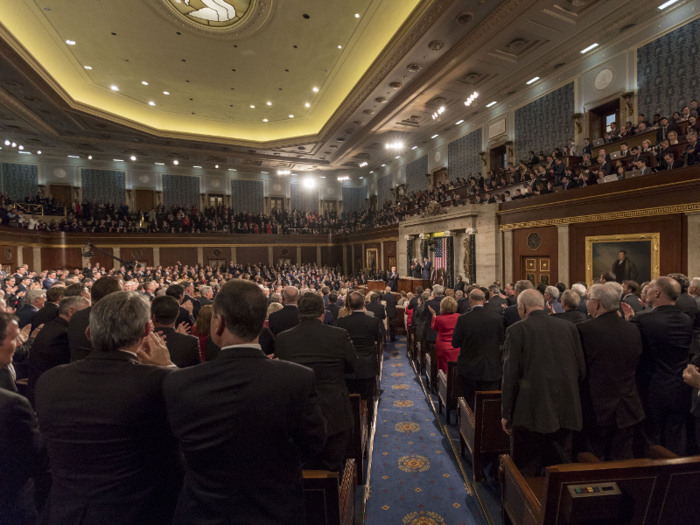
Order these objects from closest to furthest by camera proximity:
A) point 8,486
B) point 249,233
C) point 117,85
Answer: point 8,486 → point 117,85 → point 249,233

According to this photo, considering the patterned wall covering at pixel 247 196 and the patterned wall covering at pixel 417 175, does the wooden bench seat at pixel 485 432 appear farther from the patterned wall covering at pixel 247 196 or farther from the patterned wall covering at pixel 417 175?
the patterned wall covering at pixel 247 196

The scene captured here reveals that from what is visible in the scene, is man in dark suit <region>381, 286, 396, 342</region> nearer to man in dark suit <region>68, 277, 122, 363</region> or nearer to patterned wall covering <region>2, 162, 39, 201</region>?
man in dark suit <region>68, 277, 122, 363</region>

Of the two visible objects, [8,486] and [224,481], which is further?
[8,486]

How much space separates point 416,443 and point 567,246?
7.85m

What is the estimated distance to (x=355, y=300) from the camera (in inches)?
155

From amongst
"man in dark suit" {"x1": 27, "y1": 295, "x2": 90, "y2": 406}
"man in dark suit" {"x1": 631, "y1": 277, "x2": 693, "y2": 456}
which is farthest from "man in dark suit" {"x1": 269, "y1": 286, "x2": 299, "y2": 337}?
"man in dark suit" {"x1": 631, "y1": 277, "x2": 693, "y2": 456}

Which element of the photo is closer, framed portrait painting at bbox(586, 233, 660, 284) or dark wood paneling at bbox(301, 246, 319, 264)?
framed portrait painting at bbox(586, 233, 660, 284)

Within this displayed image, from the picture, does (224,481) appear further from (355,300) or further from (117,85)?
(117,85)

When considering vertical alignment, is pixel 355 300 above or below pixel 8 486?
above

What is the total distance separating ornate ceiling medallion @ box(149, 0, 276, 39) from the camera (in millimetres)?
9602

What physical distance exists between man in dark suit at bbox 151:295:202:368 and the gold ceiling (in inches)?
395

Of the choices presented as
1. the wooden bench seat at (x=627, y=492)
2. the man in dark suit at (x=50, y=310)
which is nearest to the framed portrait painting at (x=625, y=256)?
the wooden bench seat at (x=627, y=492)

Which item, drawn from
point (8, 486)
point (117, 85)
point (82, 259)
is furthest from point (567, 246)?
point (82, 259)

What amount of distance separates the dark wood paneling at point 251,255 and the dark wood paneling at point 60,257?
7805mm
